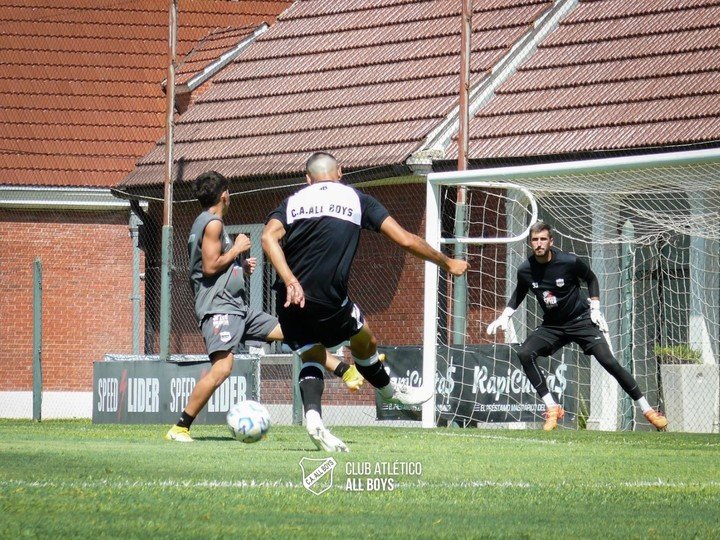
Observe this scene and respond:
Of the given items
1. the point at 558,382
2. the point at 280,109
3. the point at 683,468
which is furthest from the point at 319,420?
the point at 280,109

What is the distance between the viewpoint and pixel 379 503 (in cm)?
597

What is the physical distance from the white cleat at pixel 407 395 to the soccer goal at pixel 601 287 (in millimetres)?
5084

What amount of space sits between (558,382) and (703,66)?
16.4 ft

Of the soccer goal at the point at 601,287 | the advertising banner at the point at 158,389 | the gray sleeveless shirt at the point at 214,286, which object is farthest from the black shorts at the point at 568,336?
the gray sleeveless shirt at the point at 214,286

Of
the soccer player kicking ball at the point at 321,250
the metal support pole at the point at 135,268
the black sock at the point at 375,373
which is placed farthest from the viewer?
the metal support pole at the point at 135,268

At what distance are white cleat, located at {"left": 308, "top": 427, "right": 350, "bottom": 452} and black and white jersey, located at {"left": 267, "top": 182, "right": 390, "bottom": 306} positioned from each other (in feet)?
2.72

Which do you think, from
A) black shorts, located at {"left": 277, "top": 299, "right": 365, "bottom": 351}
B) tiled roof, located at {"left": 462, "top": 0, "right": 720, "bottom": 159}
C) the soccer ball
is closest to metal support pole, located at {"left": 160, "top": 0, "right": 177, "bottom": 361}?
tiled roof, located at {"left": 462, "top": 0, "right": 720, "bottom": 159}

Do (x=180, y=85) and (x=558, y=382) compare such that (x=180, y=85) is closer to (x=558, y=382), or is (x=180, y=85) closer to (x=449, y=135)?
(x=449, y=135)

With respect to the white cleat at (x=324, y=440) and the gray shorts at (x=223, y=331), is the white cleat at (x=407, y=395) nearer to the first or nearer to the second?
the white cleat at (x=324, y=440)

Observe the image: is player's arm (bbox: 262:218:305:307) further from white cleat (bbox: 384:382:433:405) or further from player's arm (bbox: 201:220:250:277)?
player's arm (bbox: 201:220:250:277)

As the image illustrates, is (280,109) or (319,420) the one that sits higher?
(280,109)

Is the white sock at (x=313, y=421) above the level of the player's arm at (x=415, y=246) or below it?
below

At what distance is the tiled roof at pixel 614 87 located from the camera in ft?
59.1

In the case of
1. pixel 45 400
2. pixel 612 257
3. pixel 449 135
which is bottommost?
pixel 45 400
